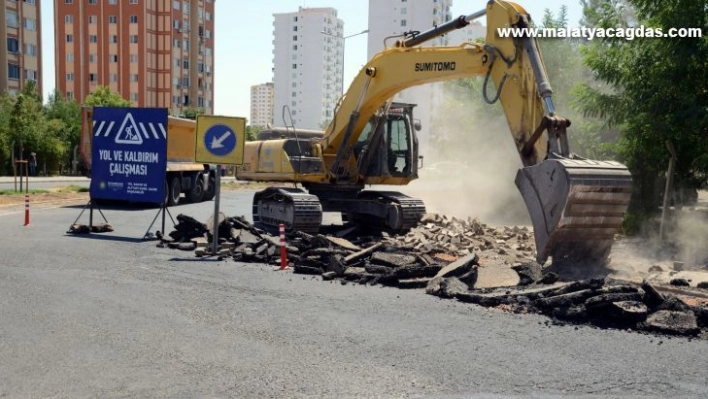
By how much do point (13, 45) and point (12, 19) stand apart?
254 centimetres

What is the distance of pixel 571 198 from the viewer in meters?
9.91

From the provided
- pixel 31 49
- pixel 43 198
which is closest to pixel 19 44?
pixel 31 49

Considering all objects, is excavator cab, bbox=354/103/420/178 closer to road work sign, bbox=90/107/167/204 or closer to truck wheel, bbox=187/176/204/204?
road work sign, bbox=90/107/167/204

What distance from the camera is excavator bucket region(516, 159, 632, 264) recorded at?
1000 cm

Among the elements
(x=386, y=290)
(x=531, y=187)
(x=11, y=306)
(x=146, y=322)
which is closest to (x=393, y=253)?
(x=386, y=290)

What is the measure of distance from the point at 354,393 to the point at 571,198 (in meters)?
5.54

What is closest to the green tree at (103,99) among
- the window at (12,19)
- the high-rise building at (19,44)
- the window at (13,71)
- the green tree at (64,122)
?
the green tree at (64,122)

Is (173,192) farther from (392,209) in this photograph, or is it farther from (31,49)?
(31,49)

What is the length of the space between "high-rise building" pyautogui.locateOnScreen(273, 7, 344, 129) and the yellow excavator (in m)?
Result: 126

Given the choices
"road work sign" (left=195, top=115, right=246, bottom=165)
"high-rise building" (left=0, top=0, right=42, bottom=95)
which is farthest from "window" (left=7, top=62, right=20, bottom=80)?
"road work sign" (left=195, top=115, right=246, bottom=165)

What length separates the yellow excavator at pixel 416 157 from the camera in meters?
10.3

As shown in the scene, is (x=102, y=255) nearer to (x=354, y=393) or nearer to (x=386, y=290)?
(x=386, y=290)

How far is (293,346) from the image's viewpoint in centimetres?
687

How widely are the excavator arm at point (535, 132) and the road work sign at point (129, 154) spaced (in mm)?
5357
